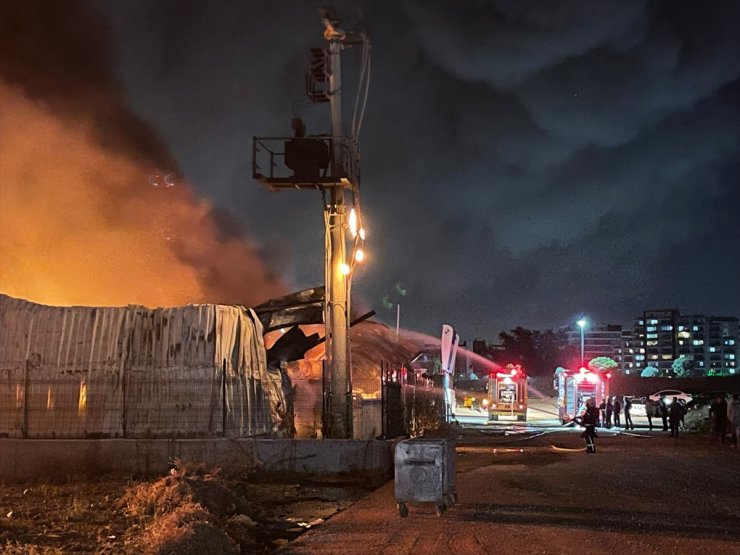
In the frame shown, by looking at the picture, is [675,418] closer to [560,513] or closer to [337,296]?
[337,296]

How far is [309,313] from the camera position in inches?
796

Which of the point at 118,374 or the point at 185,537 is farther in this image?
the point at 118,374

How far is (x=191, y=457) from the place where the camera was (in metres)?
14.9

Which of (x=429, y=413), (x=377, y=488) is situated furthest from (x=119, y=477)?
(x=429, y=413)

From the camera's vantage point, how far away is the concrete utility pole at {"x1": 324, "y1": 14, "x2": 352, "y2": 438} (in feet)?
60.5

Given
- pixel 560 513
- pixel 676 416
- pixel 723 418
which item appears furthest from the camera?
pixel 676 416

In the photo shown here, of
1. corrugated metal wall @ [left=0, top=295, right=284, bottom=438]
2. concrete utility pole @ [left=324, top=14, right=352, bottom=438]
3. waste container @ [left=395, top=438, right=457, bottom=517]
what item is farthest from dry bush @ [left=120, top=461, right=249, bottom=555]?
concrete utility pole @ [left=324, top=14, right=352, bottom=438]

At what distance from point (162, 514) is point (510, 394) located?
32132 mm

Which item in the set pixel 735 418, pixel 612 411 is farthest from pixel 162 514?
pixel 612 411

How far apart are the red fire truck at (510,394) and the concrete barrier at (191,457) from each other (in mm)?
25608

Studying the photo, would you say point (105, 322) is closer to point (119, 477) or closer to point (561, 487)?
point (119, 477)

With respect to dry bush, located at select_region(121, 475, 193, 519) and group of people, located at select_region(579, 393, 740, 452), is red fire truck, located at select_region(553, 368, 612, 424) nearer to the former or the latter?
group of people, located at select_region(579, 393, 740, 452)

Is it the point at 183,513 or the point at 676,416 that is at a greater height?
the point at 676,416

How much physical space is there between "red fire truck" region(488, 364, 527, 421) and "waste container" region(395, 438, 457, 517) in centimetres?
2990
